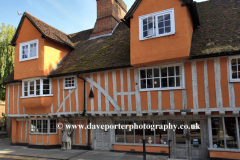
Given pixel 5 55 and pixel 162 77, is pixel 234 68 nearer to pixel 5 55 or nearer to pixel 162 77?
pixel 162 77

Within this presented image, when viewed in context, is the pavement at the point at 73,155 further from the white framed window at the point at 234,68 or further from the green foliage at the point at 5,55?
the green foliage at the point at 5,55

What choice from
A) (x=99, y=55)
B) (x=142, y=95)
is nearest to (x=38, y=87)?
(x=99, y=55)

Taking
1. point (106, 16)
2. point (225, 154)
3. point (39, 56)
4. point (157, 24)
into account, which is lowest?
point (225, 154)

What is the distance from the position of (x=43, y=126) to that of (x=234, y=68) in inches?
459

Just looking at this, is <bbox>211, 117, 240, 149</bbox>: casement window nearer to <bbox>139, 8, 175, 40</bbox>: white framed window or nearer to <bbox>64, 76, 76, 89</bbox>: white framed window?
<bbox>139, 8, 175, 40</bbox>: white framed window

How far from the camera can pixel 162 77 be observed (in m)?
9.30

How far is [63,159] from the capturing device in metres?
9.66

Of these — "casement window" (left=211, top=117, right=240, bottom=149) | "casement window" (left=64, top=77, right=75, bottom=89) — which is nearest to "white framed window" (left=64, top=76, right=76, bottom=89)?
"casement window" (left=64, top=77, right=75, bottom=89)

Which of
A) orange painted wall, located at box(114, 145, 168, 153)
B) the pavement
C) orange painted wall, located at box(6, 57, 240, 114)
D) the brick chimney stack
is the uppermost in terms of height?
the brick chimney stack

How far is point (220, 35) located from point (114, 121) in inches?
280

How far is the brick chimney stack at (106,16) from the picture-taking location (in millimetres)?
14580

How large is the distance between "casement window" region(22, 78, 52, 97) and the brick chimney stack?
5278 millimetres

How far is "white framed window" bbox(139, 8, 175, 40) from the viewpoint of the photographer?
8.95 metres

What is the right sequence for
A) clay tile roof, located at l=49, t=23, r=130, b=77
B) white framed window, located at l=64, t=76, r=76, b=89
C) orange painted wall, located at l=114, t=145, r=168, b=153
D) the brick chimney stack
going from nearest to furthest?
orange painted wall, located at l=114, t=145, r=168, b=153 < clay tile roof, located at l=49, t=23, r=130, b=77 < white framed window, located at l=64, t=76, r=76, b=89 < the brick chimney stack
